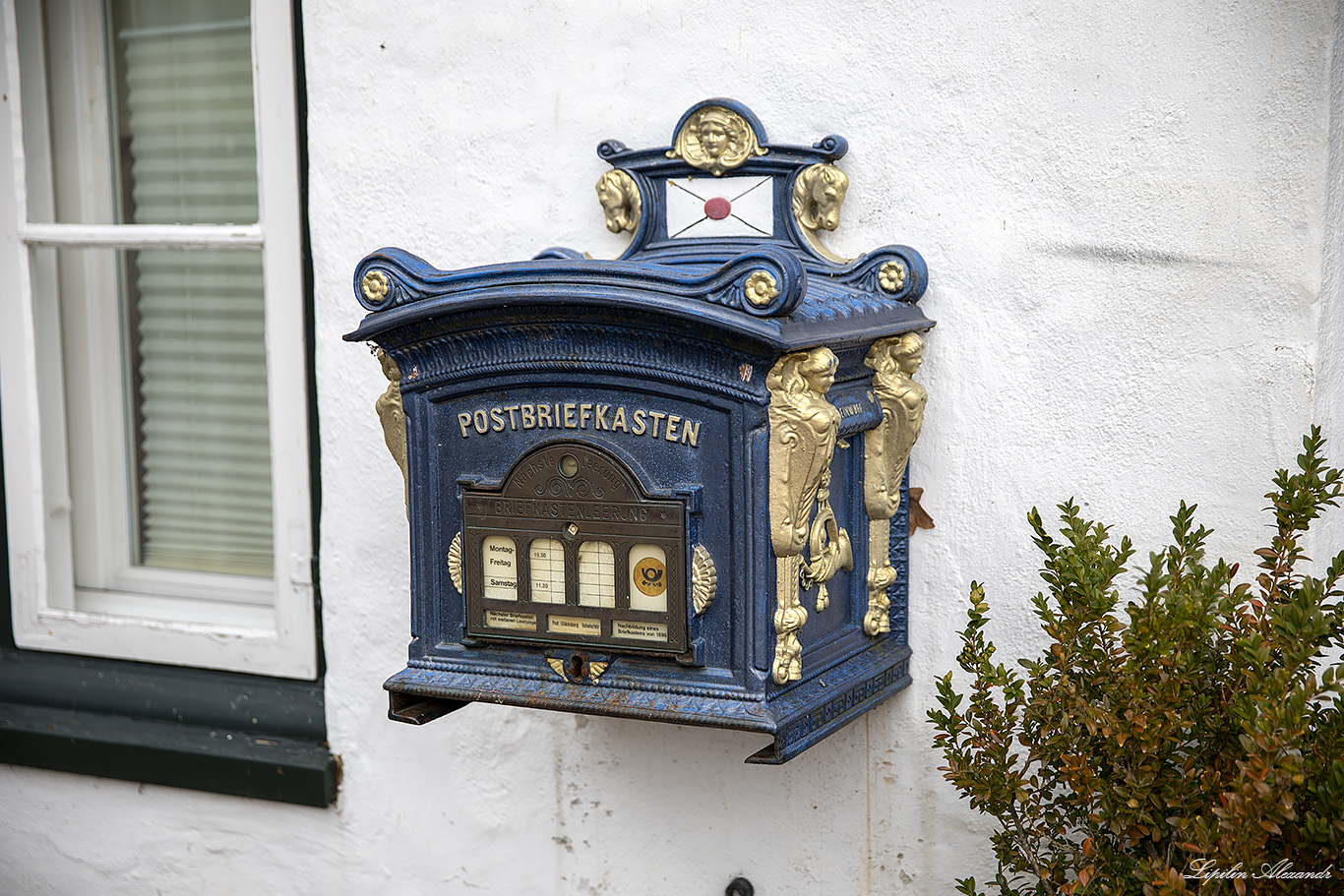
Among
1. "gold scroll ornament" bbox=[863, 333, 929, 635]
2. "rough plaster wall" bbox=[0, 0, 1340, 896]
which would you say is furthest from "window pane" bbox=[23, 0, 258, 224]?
"gold scroll ornament" bbox=[863, 333, 929, 635]

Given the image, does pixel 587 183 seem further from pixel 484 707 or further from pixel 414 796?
pixel 414 796

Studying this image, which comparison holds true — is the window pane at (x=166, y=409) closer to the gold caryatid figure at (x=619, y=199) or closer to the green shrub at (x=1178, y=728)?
the gold caryatid figure at (x=619, y=199)

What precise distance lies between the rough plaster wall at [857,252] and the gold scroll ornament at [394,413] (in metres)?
0.54

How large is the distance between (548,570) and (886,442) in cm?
67

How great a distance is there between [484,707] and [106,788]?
1.07m

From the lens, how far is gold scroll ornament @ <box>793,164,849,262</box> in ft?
7.92

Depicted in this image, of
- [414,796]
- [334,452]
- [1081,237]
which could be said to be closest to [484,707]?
[414,796]

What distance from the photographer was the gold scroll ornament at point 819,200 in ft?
7.92

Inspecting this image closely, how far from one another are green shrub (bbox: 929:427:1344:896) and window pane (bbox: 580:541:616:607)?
1.84 ft

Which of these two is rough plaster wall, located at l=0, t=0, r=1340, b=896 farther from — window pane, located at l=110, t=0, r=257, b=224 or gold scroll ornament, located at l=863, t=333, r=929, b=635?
window pane, located at l=110, t=0, r=257, b=224

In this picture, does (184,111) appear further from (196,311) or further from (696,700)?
(696,700)

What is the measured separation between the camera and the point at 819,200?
2.43m

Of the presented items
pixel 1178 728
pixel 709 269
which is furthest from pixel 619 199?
pixel 1178 728

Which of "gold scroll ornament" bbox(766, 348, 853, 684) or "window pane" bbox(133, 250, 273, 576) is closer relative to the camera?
"gold scroll ornament" bbox(766, 348, 853, 684)
